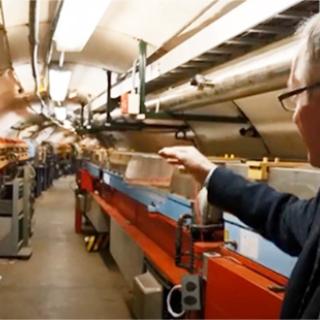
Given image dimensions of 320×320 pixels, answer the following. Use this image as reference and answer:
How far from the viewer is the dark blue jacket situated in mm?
868

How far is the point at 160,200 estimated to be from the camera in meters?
3.24

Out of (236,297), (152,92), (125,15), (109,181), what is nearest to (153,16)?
(125,15)

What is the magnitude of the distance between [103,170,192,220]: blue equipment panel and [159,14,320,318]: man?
1.27m

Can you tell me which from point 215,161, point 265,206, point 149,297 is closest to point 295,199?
point 265,206

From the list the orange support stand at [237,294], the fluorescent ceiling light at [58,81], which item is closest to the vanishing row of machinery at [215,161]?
the orange support stand at [237,294]

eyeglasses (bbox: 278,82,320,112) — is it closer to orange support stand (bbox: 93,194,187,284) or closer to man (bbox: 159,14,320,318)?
man (bbox: 159,14,320,318)

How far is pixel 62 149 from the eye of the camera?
80.3ft

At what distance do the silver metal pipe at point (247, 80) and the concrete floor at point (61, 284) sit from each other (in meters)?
2.21

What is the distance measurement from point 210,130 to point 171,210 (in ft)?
5.43

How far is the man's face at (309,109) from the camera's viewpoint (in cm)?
86

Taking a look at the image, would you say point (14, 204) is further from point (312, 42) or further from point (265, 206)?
point (312, 42)

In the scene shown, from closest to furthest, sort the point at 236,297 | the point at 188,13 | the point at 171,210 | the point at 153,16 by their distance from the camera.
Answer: the point at 236,297, the point at 171,210, the point at 188,13, the point at 153,16

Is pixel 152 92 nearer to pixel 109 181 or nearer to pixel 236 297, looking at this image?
pixel 109 181

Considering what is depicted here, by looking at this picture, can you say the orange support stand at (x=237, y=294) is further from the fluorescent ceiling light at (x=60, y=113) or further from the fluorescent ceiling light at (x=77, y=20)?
the fluorescent ceiling light at (x=60, y=113)
